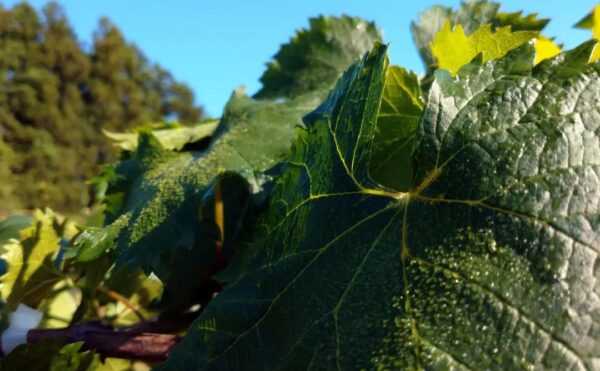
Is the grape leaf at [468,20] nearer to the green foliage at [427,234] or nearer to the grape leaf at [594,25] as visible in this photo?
the grape leaf at [594,25]

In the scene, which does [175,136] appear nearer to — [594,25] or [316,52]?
[316,52]

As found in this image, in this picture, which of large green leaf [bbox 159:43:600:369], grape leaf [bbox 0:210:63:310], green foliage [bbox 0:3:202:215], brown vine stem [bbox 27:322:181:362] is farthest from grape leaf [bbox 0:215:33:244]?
green foliage [bbox 0:3:202:215]

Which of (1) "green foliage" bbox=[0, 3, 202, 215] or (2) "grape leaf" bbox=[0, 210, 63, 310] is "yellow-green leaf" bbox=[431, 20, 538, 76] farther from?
(1) "green foliage" bbox=[0, 3, 202, 215]

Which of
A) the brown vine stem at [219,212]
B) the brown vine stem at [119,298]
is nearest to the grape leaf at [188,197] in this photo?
the brown vine stem at [219,212]

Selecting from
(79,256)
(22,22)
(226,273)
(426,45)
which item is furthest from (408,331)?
(22,22)

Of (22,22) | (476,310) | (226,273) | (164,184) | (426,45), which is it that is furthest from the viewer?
(22,22)

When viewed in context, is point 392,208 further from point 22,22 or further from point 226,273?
point 22,22
